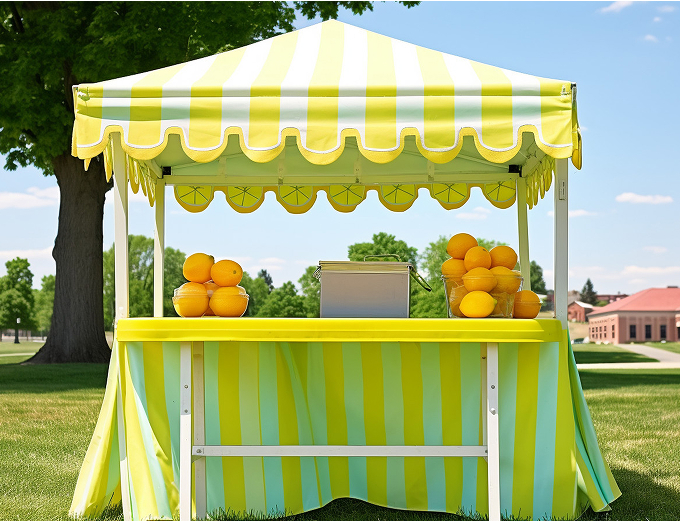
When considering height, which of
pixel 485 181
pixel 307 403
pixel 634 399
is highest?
pixel 485 181

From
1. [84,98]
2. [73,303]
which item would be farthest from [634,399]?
[73,303]

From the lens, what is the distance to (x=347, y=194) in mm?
5125

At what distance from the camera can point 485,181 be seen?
4.81 meters

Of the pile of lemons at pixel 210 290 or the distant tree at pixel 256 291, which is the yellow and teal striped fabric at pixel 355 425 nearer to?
the pile of lemons at pixel 210 290

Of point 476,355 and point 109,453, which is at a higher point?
point 476,355

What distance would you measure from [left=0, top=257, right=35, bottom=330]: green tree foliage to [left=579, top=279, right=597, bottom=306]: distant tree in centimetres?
9771

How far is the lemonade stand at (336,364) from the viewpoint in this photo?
10.1 feet

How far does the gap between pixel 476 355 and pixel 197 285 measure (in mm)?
1518

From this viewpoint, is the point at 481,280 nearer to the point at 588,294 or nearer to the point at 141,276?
the point at 141,276

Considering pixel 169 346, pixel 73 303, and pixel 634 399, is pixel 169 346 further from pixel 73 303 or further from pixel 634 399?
pixel 73 303

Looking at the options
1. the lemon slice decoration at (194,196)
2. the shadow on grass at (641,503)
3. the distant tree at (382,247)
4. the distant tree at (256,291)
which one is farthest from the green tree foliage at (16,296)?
the shadow on grass at (641,503)

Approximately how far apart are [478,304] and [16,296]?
224ft

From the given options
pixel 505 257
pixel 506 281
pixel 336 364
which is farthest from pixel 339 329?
pixel 505 257

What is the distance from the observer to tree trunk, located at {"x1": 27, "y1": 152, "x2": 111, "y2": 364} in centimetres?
1409
